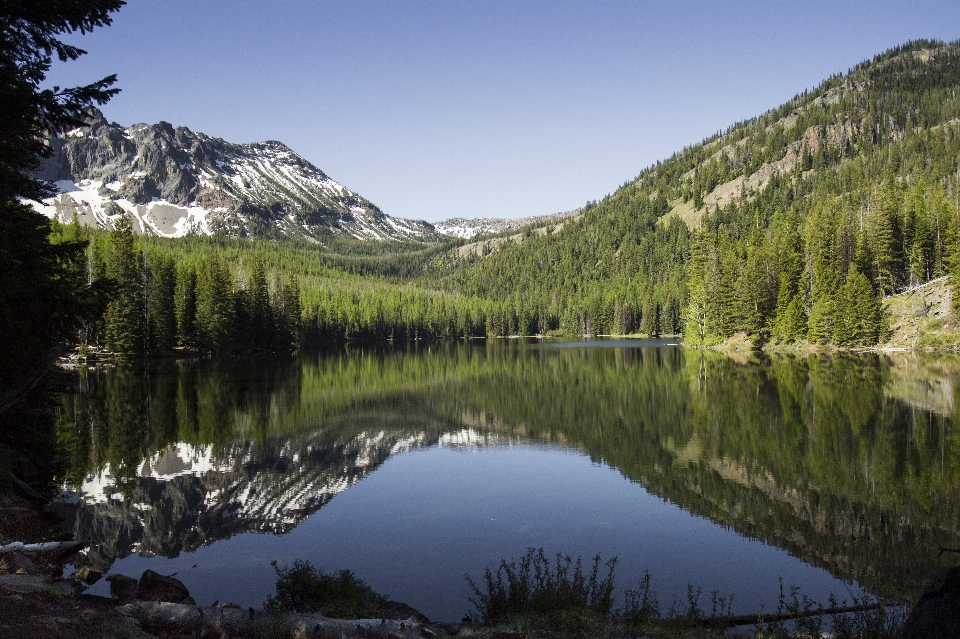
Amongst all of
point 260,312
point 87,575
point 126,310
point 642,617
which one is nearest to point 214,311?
point 126,310

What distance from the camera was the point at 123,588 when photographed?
10.1 metres

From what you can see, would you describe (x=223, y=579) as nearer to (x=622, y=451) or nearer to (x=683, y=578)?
(x=683, y=578)

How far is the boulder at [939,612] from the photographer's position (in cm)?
599

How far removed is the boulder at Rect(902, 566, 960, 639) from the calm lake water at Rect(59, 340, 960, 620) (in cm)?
494

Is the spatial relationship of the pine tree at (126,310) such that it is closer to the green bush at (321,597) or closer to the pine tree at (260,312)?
the pine tree at (260,312)

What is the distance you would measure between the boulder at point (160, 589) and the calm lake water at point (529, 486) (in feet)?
3.37

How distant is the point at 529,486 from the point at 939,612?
15.0m

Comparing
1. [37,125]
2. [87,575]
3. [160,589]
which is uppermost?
[37,125]

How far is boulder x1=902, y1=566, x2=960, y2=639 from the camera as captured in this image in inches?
236

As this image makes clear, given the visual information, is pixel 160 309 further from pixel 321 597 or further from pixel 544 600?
pixel 544 600

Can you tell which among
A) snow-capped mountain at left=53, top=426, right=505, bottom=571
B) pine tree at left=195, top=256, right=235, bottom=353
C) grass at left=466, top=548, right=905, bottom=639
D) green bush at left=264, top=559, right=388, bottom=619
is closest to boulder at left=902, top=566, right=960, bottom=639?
grass at left=466, top=548, right=905, bottom=639

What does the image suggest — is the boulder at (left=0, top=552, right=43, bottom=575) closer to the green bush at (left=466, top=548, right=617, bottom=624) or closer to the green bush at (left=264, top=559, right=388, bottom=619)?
the green bush at (left=264, top=559, right=388, bottom=619)

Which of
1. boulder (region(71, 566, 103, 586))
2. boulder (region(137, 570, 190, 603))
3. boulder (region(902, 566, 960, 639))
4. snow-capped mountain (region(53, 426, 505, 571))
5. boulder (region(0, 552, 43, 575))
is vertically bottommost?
snow-capped mountain (region(53, 426, 505, 571))

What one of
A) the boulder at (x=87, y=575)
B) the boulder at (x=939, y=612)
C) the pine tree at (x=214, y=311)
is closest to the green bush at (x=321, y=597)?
the boulder at (x=87, y=575)
